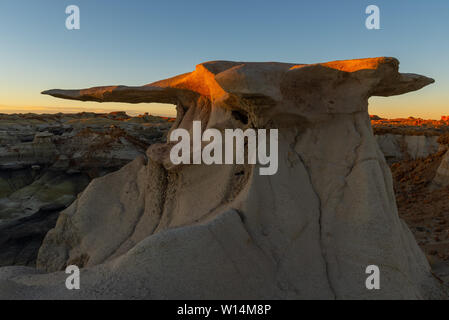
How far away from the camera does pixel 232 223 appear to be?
2.48 metres

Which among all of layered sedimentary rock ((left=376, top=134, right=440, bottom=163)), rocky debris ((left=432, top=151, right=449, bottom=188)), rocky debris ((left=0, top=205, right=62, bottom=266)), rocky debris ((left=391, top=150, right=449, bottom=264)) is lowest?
rocky debris ((left=0, top=205, right=62, bottom=266))

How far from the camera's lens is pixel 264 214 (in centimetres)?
277

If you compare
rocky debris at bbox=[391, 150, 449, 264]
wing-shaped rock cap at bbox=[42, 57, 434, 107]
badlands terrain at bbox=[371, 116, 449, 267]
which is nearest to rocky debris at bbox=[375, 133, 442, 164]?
badlands terrain at bbox=[371, 116, 449, 267]

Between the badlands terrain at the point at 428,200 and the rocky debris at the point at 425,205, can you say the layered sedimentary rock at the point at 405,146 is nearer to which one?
the badlands terrain at the point at 428,200

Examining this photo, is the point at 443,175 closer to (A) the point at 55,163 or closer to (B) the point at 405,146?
(B) the point at 405,146

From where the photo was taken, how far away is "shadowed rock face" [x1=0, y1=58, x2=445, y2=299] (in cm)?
220

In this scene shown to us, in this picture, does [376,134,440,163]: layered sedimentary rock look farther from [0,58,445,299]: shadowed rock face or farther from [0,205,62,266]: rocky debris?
[0,205,62,266]: rocky debris

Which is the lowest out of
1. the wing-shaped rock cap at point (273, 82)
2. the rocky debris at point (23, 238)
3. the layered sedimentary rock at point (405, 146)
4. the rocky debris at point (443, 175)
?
the rocky debris at point (23, 238)

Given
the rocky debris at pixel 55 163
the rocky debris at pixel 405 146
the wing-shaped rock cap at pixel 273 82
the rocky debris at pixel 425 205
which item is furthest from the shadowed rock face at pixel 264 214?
the rocky debris at pixel 405 146

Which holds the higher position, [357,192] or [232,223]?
[357,192]

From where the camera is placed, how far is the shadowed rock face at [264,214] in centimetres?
220
